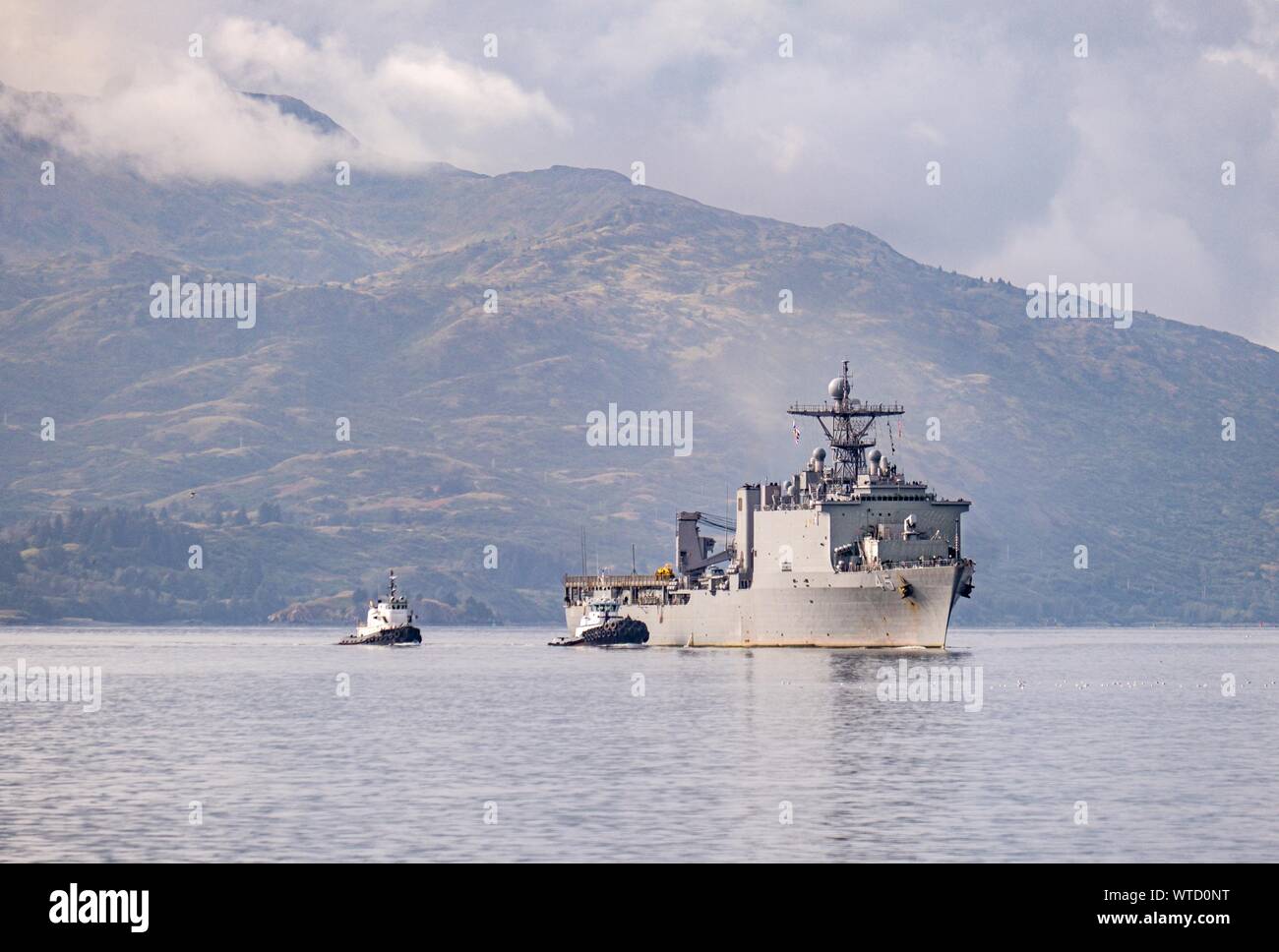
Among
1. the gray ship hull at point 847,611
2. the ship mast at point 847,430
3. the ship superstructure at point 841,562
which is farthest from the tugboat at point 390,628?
the ship mast at point 847,430

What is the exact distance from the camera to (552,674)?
122 metres

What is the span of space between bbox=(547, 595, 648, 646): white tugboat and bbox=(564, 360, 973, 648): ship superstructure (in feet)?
36.8

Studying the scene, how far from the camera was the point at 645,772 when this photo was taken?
58344 millimetres

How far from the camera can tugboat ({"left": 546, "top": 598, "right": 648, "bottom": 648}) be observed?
168688 millimetres

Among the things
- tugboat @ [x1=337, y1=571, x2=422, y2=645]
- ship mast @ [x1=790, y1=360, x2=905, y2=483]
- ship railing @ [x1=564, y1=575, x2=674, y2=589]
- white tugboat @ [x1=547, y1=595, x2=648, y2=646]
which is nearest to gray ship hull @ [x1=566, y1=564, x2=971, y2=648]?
ship mast @ [x1=790, y1=360, x2=905, y2=483]

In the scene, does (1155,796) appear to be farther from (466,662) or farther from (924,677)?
(466,662)

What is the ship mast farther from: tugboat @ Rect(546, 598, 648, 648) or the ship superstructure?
tugboat @ Rect(546, 598, 648, 648)

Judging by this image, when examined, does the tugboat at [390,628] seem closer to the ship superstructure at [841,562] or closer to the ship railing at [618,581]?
the ship railing at [618,581]

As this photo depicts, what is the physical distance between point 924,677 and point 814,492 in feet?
129

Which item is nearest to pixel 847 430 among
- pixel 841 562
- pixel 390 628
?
pixel 841 562

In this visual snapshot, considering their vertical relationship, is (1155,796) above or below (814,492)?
below

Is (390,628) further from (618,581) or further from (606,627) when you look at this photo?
(606,627)
